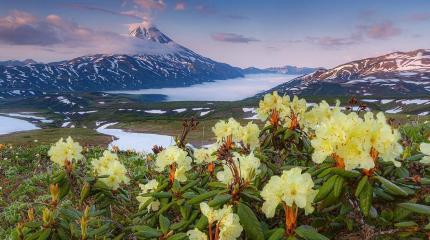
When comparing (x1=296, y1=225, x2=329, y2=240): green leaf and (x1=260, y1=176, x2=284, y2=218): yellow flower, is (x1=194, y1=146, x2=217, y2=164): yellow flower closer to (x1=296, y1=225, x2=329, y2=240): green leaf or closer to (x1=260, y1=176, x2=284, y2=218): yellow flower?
(x1=260, y1=176, x2=284, y2=218): yellow flower

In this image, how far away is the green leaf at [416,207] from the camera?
3.64 meters

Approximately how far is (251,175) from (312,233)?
831 millimetres

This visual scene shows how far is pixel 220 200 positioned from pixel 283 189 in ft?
2.01

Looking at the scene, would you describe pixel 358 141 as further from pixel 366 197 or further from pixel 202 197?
Result: pixel 202 197

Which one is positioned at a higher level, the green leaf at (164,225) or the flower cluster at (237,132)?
the flower cluster at (237,132)

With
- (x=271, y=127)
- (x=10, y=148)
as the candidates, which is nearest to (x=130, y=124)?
(x=10, y=148)

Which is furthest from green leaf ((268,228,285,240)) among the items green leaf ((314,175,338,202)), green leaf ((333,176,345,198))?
green leaf ((333,176,345,198))

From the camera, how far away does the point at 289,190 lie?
3.63 m

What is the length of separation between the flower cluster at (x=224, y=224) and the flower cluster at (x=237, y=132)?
7.61ft

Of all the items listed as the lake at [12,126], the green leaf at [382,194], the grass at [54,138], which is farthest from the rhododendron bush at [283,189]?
the lake at [12,126]

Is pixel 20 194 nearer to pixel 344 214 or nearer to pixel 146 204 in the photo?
pixel 146 204

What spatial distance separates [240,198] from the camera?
4.08 meters

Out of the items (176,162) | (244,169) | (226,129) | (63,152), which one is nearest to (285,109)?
(226,129)

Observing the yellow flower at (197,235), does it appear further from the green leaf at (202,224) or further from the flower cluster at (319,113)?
the flower cluster at (319,113)
